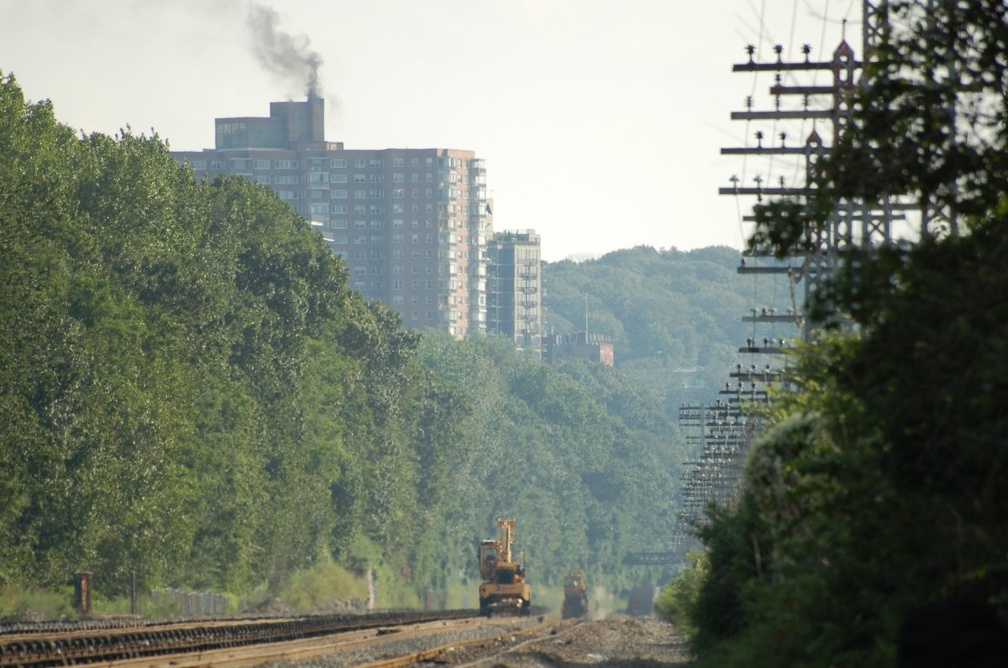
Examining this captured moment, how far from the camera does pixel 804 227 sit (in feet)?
63.9

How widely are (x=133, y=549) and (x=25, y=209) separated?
14668 mm

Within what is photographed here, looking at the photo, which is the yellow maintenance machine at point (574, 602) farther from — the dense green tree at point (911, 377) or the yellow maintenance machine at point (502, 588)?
the dense green tree at point (911, 377)

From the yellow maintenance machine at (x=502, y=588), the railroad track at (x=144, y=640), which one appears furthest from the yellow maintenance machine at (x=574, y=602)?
the railroad track at (x=144, y=640)

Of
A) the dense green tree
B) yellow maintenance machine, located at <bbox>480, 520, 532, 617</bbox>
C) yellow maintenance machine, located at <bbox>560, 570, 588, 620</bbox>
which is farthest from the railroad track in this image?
yellow maintenance machine, located at <bbox>560, 570, 588, 620</bbox>

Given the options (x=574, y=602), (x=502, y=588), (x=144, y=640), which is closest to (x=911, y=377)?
(x=144, y=640)

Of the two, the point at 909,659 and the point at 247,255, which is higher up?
the point at 247,255

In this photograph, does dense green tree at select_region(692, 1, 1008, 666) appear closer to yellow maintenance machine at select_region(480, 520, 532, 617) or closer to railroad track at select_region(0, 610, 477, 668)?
railroad track at select_region(0, 610, 477, 668)

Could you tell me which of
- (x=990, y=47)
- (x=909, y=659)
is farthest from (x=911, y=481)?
(x=990, y=47)

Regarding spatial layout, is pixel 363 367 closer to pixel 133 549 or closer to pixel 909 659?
pixel 133 549

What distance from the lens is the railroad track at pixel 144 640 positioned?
33375mm

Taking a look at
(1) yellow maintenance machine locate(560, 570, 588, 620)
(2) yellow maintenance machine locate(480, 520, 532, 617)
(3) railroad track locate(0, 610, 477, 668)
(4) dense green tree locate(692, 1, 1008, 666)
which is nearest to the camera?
(4) dense green tree locate(692, 1, 1008, 666)

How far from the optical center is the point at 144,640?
40344 millimetres

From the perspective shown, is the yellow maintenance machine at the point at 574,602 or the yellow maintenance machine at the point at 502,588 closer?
the yellow maintenance machine at the point at 502,588

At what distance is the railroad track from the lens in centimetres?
3338
